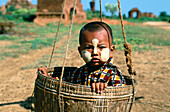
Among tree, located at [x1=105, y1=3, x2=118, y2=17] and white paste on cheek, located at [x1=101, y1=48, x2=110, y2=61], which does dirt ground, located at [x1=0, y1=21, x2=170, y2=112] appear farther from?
tree, located at [x1=105, y1=3, x2=118, y2=17]

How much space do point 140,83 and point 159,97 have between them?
782 mm

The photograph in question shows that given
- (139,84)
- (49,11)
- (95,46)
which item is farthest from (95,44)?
(49,11)

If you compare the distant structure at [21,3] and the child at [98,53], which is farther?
the distant structure at [21,3]

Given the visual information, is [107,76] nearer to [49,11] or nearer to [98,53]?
[98,53]

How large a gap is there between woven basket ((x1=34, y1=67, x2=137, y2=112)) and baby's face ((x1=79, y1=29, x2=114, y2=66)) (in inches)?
14.8

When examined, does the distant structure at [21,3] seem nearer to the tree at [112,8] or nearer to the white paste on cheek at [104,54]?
the tree at [112,8]

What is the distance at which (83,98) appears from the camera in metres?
1.77

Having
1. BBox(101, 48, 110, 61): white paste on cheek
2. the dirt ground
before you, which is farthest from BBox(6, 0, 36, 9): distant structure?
BBox(101, 48, 110, 61): white paste on cheek

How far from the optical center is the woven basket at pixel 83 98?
1.77 metres

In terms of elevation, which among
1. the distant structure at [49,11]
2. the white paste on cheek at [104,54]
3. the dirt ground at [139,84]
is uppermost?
the distant structure at [49,11]

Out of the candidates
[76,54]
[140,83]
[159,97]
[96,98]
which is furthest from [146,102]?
[76,54]

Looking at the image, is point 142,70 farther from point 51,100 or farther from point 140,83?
point 51,100

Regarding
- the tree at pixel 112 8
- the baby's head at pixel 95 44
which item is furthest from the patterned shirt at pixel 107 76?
the tree at pixel 112 8

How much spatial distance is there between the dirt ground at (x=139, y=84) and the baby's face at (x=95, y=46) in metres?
1.58
